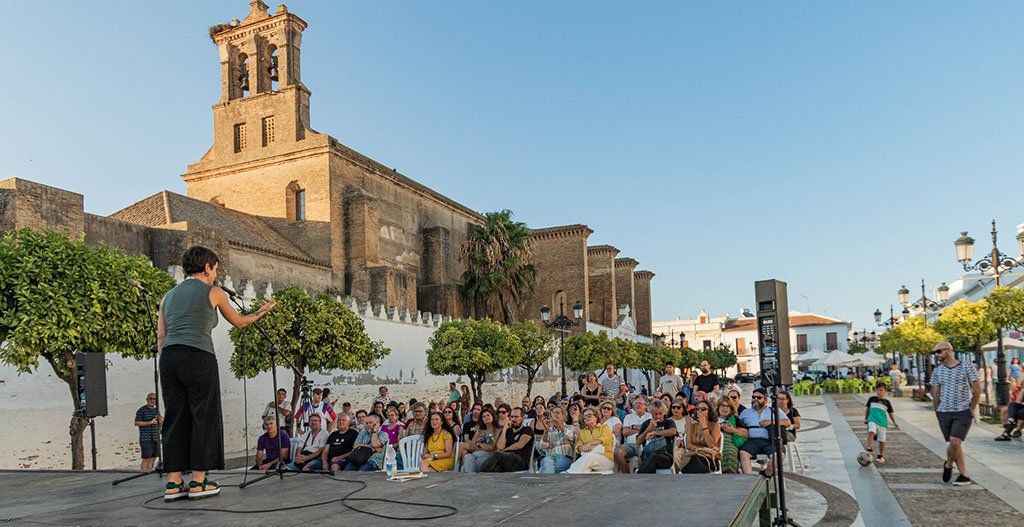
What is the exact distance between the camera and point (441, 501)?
13.5ft

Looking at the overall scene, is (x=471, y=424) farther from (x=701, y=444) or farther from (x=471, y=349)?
(x=471, y=349)

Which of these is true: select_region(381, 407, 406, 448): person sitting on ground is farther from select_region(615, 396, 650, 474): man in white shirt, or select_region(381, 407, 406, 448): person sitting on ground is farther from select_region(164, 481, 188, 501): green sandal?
select_region(164, 481, 188, 501): green sandal

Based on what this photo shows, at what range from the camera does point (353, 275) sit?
31828 mm

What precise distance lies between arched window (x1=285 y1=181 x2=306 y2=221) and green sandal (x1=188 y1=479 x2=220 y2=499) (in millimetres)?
28813

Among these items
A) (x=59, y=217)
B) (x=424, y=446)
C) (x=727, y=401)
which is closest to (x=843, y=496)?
→ (x=727, y=401)

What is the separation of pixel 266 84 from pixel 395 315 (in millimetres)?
15446

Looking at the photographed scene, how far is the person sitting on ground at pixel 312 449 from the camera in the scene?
8836mm

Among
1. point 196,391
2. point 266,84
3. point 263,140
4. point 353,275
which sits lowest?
point 196,391

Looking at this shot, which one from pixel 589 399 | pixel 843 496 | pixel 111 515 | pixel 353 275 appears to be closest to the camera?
pixel 111 515

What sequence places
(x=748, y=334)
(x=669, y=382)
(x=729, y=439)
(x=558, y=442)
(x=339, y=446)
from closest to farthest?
(x=558, y=442), (x=729, y=439), (x=339, y=446), (x=669, y=382), (x=748, y=334)

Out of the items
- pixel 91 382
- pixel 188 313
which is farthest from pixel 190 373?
pixel 91 382

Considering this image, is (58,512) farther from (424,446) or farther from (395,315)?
(395,315)

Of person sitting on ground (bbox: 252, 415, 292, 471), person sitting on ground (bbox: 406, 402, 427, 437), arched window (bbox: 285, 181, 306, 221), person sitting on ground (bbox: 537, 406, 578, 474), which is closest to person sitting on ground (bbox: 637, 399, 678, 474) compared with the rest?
person sitting on ground (bbox: 537, 406, 578, 474)

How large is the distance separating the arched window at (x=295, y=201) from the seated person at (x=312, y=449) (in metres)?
24.0
